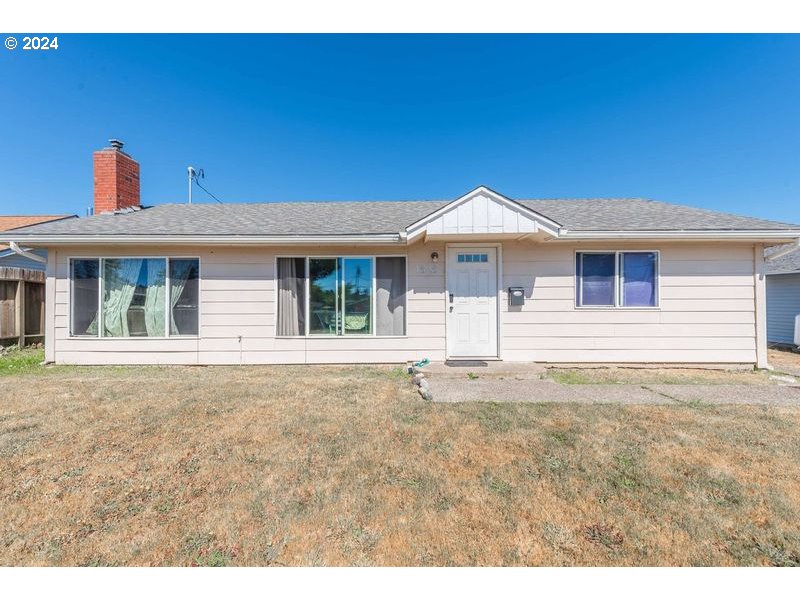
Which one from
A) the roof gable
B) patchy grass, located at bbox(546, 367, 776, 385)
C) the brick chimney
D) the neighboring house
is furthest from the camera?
the neighboring house

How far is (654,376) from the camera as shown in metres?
5.94

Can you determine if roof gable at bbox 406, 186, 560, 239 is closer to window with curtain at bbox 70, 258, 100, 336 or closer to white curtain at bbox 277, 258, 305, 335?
white curtain at bbox 277, 258, 305, 335

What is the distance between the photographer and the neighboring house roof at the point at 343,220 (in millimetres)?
6488

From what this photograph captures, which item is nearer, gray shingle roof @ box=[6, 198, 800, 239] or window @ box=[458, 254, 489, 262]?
gray shingle roof @ box=[6, 198, 800, 239]

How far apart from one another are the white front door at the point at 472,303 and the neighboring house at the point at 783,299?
10.5 meters

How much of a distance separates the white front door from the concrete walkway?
1345 millimetres

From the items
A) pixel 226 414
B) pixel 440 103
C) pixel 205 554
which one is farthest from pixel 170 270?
pixel 440 103

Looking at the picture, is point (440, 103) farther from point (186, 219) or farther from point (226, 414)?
point (226, 414)

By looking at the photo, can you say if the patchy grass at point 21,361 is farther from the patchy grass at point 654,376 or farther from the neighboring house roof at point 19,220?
the neighboring house roof at point 19,220

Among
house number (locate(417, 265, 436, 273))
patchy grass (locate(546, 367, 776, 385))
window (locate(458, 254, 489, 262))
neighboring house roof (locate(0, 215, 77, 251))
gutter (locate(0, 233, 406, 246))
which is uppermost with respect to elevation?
neighboring house roof (locate(0, 215, 77, 251))

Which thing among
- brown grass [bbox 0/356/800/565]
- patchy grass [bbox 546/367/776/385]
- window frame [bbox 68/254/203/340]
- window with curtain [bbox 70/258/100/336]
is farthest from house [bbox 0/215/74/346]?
patchy grass [bbox 546/367/776/385]

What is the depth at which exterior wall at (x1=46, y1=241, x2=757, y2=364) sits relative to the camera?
6.69 meters

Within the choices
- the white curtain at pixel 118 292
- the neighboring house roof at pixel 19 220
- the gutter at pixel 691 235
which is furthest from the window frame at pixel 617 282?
the neighboring house roof at pixel 19 220
